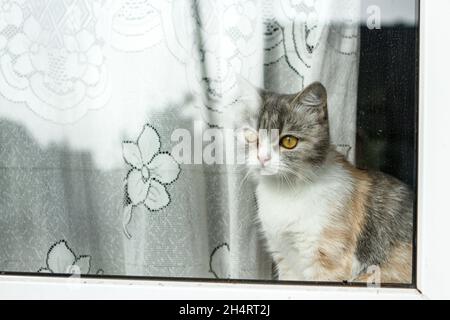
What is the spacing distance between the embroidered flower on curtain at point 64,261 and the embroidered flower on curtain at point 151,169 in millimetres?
188

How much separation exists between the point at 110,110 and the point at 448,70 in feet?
2.19

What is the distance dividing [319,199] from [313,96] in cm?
21

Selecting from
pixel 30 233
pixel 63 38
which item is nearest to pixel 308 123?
pixel 63 38

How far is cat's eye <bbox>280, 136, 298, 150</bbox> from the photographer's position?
0.95 metres

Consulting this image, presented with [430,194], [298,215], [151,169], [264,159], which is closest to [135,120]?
[151,169]

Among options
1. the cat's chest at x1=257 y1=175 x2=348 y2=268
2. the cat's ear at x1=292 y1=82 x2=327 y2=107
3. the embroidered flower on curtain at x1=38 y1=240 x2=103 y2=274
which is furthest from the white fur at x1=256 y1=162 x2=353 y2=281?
the embroidered flower on curtain at x1=38 y1=240 x2=103 y2=274

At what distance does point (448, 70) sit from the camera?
0.85 metres

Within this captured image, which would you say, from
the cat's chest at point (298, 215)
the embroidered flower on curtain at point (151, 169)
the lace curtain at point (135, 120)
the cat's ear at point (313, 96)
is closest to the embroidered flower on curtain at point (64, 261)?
the lace curtain at point (135, 120)

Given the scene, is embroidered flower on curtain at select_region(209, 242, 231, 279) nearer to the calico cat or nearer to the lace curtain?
the lace curtain

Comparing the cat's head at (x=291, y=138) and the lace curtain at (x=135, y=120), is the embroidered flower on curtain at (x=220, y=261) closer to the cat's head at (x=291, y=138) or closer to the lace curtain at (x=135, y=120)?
the lace curtain at (x=135, y=120)

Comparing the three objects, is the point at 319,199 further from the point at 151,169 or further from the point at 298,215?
the point at 151,169

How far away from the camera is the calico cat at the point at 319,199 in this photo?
0.93 metres

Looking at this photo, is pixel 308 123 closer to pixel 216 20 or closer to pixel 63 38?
pixel 216 20
